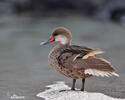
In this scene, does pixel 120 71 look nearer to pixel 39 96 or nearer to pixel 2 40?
pixel 39 96

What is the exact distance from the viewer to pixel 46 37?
1404 centimetres

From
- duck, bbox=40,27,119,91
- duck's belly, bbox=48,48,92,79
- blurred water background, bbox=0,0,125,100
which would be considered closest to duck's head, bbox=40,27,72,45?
duck, bbox=40,27,119,91

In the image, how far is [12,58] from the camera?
10.7 m

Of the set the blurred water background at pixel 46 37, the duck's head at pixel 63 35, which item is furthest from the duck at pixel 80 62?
the blurred water background at pixel 46 37

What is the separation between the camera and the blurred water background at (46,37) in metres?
7.28

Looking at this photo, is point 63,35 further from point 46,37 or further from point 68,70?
point 46,37

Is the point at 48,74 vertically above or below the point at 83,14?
below

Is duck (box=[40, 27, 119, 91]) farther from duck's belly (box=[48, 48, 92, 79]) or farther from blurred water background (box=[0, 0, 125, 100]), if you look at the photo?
blurred water background (box=[0, 0, 125, 100])

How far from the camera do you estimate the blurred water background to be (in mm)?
7281

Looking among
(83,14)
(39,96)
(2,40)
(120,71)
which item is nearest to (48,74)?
(120,71)

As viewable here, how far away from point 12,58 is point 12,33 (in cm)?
470

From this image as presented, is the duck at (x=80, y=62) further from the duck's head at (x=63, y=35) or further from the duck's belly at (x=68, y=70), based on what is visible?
the duck's head at (x=63, y=35)

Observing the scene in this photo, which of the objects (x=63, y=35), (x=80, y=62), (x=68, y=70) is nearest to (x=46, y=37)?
(x=63, y=35)

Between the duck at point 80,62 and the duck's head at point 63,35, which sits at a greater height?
the duck's head at point 63,35
